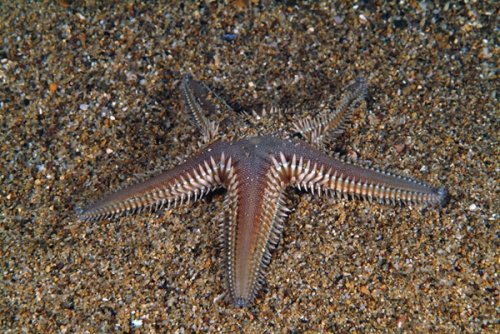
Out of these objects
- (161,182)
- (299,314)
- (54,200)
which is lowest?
(299,314)

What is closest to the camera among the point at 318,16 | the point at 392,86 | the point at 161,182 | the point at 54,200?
the point at 161,182

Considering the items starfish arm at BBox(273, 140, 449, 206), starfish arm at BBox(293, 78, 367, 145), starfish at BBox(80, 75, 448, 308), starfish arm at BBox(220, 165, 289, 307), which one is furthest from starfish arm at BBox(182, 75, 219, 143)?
starfish arm at BBox(293, 78, 367, 145)

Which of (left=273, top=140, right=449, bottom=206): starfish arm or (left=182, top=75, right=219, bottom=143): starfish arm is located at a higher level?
(left=182, top=75, right=219, bottom=143): starfish arm

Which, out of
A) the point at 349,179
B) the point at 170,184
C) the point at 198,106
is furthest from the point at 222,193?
the point at 349,179

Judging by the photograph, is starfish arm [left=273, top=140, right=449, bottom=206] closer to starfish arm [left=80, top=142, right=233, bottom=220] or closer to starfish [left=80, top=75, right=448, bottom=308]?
starfish [left=80, top=75, right=448, bottom=308]

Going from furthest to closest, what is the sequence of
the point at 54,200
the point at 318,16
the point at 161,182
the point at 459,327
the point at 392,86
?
the point at 318,16, the point at 392,86, the point at 54,200, the point at 161,182, the point at 459,327

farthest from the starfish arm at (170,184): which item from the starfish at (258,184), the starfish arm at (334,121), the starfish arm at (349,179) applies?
the starfish arm at (334,121)

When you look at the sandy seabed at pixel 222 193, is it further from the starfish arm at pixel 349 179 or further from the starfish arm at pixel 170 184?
the starfish arm at pixel 349 179

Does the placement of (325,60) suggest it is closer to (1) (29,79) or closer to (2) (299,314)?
(2) (299,314)

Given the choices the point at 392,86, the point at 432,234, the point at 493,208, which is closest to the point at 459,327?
the point at 432,234
